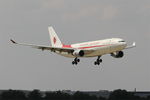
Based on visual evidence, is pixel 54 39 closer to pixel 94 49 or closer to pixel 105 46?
pixel 94 49

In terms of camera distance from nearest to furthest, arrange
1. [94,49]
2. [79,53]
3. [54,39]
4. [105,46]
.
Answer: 1. [105,46]
2. [94,49]
3. [79,53]
4. [54,39]

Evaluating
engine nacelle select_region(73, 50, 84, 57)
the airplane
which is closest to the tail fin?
the airplane

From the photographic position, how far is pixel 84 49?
124438 millimetres

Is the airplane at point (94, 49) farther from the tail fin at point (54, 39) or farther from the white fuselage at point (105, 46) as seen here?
the tail fin at point (54, 39)

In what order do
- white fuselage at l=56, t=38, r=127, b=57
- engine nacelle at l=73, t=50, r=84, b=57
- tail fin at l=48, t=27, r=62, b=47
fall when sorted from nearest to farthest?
white fuselage at l=56, t=38, r=127, b=57 < engine nacelle at l=73, t=50, r=84, b=57 < tail fin at l=48, t=27, r=62, b=47

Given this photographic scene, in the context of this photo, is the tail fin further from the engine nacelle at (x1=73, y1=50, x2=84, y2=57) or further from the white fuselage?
the white fuselage

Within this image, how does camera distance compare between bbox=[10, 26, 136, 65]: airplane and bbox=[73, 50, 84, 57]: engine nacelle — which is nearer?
bbox=[10, 26, 136, 65]: airplane

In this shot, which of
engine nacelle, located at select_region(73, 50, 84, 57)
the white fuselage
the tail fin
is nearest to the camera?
the white fuselage

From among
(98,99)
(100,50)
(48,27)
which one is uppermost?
(48,27)

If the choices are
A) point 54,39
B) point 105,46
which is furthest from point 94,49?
point 54,39

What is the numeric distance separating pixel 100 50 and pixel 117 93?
9.42 m

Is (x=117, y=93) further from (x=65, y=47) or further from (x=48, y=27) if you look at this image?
(x=48, y=27)

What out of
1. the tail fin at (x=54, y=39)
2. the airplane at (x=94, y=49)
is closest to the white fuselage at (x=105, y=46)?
the airplane at (x=94, y=49)

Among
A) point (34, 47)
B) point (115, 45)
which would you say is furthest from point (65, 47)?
point (115, 45)
